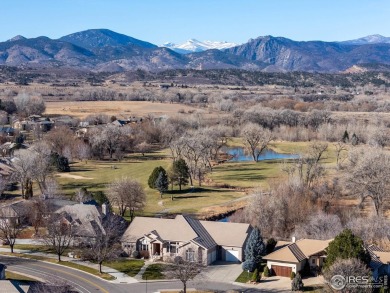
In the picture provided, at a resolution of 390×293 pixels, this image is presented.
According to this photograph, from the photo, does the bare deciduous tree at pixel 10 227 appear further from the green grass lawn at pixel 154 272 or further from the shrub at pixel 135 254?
the green grass lawn at pixel 154 272

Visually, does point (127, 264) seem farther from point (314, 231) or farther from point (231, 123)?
point (231, 123)

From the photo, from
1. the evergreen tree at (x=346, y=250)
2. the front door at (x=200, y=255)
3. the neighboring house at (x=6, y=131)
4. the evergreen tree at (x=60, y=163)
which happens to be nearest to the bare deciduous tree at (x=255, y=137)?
the evergreen tree at (x=60, y=163)

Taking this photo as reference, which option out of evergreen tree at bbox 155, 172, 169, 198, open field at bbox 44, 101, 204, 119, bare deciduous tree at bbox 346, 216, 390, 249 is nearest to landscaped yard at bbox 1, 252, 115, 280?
bare deciduous tree at bbox 346, 216, 390, 249

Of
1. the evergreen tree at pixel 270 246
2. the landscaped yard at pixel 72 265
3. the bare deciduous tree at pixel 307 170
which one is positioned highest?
the bare deciduous tree at pixel 307 170

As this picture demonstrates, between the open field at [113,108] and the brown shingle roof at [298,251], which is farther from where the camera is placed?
the open field at [113,108]

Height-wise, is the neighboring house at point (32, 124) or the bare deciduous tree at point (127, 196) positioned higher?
the neighboring house at point (32, 124)

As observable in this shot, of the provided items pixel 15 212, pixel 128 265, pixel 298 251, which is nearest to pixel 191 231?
pixel 128 265

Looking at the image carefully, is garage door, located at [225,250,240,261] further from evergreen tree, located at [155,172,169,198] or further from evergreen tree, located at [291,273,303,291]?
evergreen tree, located at [155,172,169,198]
